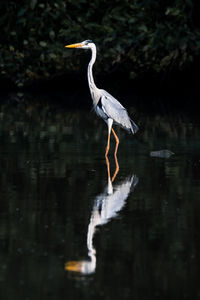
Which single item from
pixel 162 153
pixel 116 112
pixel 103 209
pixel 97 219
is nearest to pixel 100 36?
pixel 116 112

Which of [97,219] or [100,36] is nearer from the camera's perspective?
[97,219]

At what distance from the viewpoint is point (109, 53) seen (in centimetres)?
2728

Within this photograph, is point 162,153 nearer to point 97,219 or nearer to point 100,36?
point 97,219

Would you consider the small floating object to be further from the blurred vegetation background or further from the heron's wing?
the blurred vegetation background

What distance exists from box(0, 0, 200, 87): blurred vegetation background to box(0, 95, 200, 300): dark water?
40.9 feet

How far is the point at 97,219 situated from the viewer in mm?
7770

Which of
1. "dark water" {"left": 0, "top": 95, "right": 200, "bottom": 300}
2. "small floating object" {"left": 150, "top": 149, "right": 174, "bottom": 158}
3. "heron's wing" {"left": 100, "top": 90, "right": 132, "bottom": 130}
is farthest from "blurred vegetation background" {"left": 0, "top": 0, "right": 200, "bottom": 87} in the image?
"small floating object" {"left": 150, "top": 149, "right": 174, "bottom": 158}

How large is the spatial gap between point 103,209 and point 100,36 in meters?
21.0

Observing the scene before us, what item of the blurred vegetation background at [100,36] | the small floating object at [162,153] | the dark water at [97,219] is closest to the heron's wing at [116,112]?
the dark water at [97,219]

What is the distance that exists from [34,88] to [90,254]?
75.1 ft

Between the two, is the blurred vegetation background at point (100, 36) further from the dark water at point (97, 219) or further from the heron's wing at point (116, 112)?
the heron's wing at point (116, 112)

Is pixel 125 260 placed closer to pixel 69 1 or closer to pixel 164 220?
pixel 164 220

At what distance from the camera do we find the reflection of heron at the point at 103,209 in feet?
20.4

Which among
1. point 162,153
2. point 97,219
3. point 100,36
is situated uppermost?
point 100,36
